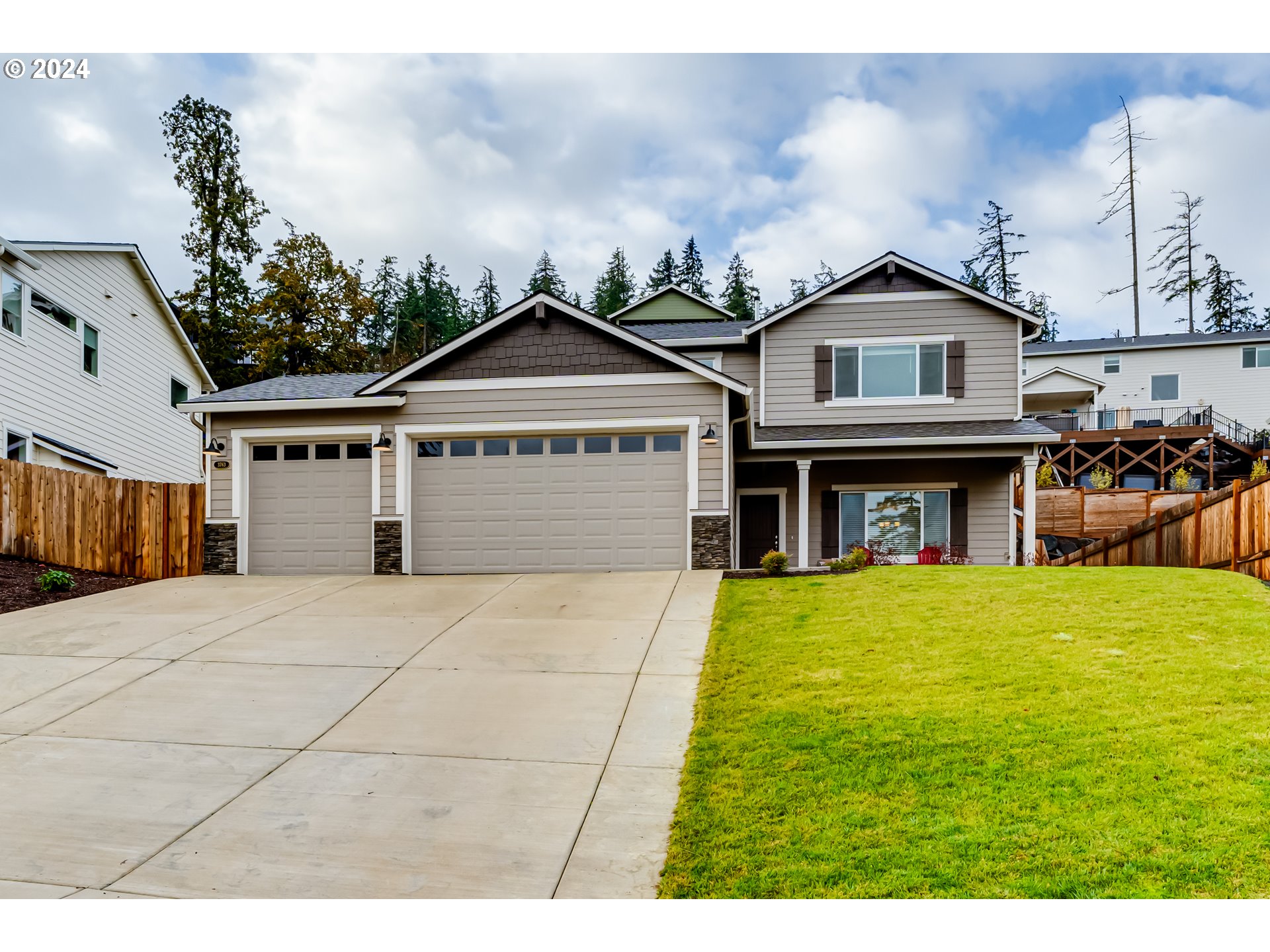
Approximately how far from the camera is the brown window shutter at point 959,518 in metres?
14.8

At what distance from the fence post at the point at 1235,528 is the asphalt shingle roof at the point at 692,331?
29.8 ft

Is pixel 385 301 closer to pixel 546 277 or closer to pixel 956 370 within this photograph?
pixel 546 277

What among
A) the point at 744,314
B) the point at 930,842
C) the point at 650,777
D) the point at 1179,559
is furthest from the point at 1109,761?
the point at 744,314

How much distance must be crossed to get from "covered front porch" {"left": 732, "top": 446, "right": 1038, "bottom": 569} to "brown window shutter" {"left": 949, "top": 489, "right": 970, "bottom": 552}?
14 mm

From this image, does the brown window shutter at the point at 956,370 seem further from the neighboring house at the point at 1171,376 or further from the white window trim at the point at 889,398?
the neighboring house at the point at 1171,376

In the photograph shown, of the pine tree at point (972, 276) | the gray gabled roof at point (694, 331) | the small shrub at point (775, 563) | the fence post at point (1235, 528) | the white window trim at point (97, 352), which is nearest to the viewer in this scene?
the fence post at point (1235, 528)

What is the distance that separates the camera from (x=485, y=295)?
179 ft

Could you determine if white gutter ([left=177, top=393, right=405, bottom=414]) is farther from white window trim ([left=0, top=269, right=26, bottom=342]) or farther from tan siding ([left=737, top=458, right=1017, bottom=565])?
tan siding ([left=737, top=458, right=1017, bottom=565])

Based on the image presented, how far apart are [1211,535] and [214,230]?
106 feet

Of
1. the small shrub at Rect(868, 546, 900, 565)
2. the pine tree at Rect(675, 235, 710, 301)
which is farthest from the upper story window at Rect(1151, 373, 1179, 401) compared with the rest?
the pine tree at Rect(675, 235, 710, 301)

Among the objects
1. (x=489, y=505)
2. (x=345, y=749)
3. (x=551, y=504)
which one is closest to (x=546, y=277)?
(x=489, y=505)

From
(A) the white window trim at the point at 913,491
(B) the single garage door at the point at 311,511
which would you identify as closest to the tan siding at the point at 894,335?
(A) the white window trim at the point at 913,491

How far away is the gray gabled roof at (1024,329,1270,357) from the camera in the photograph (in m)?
28.5

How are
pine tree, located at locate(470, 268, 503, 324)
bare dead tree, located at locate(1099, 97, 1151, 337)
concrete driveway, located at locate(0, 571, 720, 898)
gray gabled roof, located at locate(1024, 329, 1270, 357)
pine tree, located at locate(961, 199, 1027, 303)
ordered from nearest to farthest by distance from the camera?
1. concrete driveway, located at locate(0, 571, 720, 898)
2. gray gabled roof, located at locate(1024, 329, 1270, 357)
3. bare dead tree, located at locate(1099, 97, 1151, 337)
4. pine tree, located at locate(961, 199, 1027, 303)
5. pine tree, located at locate(470, 268, 503, 324)
